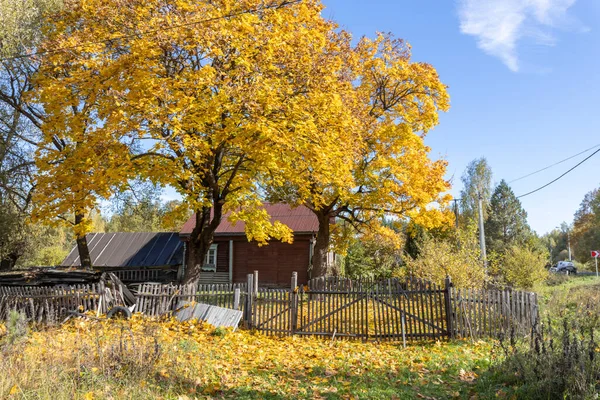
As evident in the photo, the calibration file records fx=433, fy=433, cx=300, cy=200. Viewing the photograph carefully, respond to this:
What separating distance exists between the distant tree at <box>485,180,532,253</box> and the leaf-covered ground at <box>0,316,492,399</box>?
44086 millimetres

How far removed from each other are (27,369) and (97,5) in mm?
11686

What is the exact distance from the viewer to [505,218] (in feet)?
163

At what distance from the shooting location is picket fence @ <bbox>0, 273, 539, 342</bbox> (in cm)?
1086

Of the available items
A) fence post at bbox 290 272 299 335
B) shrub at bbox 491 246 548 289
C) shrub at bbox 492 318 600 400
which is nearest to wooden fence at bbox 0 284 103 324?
fence post at bbox 290 272 299 335

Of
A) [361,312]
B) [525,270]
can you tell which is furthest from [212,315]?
[525,270]

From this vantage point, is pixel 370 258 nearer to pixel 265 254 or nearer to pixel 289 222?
pixel 289 222

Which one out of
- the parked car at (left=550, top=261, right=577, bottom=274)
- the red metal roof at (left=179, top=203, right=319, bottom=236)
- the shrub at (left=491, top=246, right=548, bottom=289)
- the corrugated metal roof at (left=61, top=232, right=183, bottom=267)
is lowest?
the parked car at (left=550, top=261, right=577, bottom=274)

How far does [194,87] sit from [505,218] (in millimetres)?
46384

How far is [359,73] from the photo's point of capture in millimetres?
18828

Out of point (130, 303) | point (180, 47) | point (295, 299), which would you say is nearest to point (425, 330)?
point (295, 299)

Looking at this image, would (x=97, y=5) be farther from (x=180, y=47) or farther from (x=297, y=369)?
(x=297, y=369)

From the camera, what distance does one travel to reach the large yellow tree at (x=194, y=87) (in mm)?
11758

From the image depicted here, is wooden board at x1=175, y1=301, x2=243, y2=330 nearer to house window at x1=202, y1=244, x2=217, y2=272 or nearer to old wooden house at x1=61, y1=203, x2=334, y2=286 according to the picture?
old wooden house at x1=61, y1=203, x2=334, y2=286

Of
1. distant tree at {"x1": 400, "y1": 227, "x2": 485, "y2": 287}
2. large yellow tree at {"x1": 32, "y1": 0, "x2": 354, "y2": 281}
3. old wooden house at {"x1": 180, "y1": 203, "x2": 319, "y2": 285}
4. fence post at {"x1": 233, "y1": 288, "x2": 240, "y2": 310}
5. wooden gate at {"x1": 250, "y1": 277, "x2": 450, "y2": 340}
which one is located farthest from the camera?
old wooden house at {"x1": 180, "y1": 203, "x2": 319, "y2": 285}
